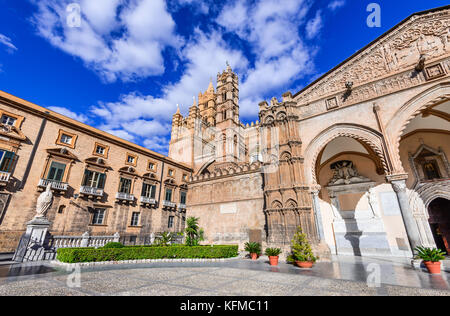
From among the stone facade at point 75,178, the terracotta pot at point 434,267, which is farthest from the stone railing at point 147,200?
the terracotta pot at point 434,267

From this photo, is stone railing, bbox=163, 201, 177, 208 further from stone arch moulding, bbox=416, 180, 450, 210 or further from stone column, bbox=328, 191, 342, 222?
stone arch moulding, bbox=416, 180, 450, 210

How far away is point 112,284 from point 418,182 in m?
19.1

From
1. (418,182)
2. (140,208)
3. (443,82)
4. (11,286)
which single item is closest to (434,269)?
(418,182)

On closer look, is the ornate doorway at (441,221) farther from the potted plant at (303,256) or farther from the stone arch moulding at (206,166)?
the stone arch moulding at (206,166)

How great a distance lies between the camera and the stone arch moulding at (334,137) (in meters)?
11.9

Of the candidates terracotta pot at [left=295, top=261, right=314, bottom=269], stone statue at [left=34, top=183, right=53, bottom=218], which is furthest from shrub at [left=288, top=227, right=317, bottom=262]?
stone statue at [left=34, top=183, right=53, bottom=218]

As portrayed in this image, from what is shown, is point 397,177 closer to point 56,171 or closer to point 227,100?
point 56,171

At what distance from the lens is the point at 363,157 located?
1605 cm

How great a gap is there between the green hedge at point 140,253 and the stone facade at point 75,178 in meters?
9.15

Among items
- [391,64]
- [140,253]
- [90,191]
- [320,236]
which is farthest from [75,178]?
[391,64]

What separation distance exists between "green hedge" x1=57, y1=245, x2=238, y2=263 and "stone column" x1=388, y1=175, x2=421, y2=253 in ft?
31.8

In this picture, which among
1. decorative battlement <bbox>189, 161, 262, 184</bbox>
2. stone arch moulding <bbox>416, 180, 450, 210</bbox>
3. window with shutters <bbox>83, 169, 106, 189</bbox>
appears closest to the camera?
stone arch moulding <bbox>416, 180, 450, 210</bbox>

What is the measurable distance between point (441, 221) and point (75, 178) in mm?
30538

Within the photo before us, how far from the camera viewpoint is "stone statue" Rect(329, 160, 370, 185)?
627 inches
